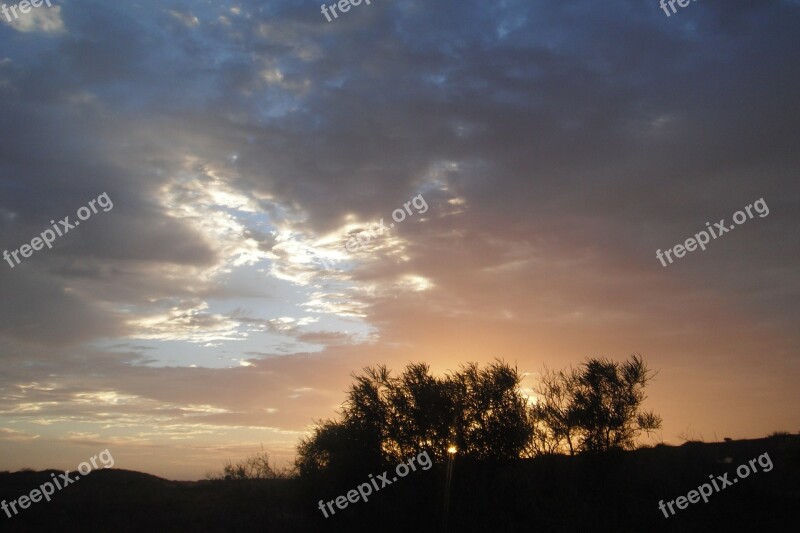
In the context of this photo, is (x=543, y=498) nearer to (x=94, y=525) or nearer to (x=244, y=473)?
(x=94, y=525)

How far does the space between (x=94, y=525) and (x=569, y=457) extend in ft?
87.9

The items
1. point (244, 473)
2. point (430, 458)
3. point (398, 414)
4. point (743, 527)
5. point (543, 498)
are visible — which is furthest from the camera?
point (244, 473)

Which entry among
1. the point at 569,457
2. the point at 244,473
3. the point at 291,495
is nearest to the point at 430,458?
the point at 569,457

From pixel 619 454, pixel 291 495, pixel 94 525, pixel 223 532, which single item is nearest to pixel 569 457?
pixel 619 454

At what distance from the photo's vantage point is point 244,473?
1897 inches

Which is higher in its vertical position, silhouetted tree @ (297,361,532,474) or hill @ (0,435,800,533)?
silhouetted tree @ (297,361,532,474)

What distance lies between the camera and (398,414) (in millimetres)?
29328

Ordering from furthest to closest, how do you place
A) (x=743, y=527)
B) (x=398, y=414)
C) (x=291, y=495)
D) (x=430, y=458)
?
(x=291, y=495) → (x=398, y=414) → (x=430, y=458) → (x=743, y=527)

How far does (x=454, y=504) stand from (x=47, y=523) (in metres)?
24.4

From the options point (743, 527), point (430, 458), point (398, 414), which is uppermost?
point (398, 414)

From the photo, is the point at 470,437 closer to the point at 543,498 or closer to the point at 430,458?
the point at 430,458

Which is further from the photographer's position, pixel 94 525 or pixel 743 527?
pixel 94 525

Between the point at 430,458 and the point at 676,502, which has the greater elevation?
the point at 430,458

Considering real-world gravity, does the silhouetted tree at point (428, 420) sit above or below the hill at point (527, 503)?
above
